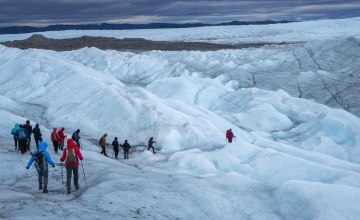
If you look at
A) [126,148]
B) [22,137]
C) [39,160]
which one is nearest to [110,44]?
[126,148]

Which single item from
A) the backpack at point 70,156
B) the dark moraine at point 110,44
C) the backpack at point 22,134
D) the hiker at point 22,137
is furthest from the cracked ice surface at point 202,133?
the dark moraine at point 110,44

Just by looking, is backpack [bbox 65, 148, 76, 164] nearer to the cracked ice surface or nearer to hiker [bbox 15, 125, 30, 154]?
the cracked ice surface

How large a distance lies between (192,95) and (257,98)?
548cm

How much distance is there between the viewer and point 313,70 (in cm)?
3928

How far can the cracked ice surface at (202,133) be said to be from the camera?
857 centimetres

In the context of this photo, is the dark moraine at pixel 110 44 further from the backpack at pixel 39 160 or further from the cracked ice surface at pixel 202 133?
the backpack at pixel 39 160

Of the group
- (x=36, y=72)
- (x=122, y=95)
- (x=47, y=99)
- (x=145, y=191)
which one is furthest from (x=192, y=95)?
(x=145, y=191)

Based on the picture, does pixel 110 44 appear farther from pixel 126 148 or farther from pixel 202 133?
pixel 126 148

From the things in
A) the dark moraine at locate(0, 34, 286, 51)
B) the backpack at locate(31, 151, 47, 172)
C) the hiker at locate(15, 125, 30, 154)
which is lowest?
the hiker at locate(15, 125, 30, 154)

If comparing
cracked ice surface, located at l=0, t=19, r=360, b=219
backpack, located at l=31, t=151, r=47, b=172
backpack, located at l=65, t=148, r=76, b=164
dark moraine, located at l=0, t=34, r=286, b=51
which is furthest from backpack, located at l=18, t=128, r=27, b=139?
dark moraine, located at l=0, t=34, r=286, b=51

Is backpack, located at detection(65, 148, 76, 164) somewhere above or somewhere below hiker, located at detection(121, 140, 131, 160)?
above

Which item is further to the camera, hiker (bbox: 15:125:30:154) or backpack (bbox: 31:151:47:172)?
hiker (bbox: 15:125:30:154)

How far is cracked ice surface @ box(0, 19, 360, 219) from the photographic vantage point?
28.1 ft

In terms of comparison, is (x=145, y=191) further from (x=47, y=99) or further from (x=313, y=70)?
(x=313, y=70)
